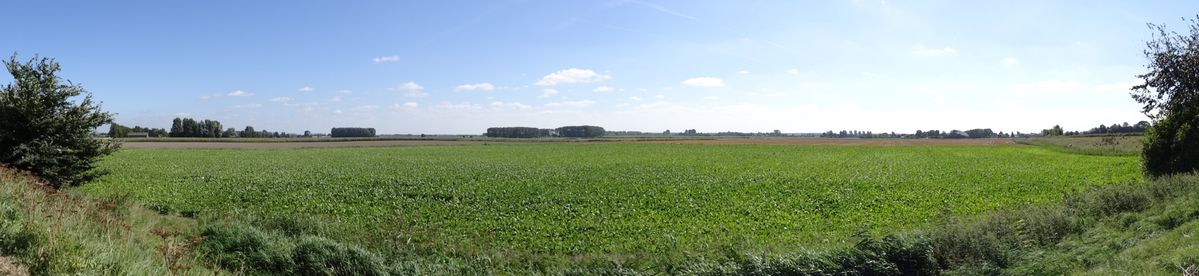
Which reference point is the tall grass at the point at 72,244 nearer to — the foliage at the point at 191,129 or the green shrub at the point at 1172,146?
the green shrub at the point at 1172,146

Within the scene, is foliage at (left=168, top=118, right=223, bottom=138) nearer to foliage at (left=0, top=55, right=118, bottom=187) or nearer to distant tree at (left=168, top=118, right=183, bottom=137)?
distant tree at (left=168, top=118, right=183, bottom=137)

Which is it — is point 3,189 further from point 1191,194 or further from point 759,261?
point 1191,194

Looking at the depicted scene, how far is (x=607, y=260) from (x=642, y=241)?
2093 mm

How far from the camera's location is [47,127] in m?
20.0

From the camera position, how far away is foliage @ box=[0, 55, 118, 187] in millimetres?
19047

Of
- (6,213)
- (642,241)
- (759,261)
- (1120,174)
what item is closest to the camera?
(6,213)

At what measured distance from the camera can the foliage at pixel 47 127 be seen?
750 inches

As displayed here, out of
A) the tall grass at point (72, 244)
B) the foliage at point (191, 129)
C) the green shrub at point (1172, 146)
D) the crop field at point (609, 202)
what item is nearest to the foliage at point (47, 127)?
the crop field at point (609, 202)

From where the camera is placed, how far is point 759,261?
34.0ft

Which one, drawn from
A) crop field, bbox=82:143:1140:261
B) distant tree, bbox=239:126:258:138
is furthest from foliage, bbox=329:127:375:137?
crop field, bbox=82:143:1140:261

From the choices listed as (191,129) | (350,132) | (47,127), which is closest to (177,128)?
(191,129)

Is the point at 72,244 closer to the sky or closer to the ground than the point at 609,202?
closer to the sky

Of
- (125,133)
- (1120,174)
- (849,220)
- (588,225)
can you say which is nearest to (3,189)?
(588,225)

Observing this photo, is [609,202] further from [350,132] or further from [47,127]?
[350,132]
